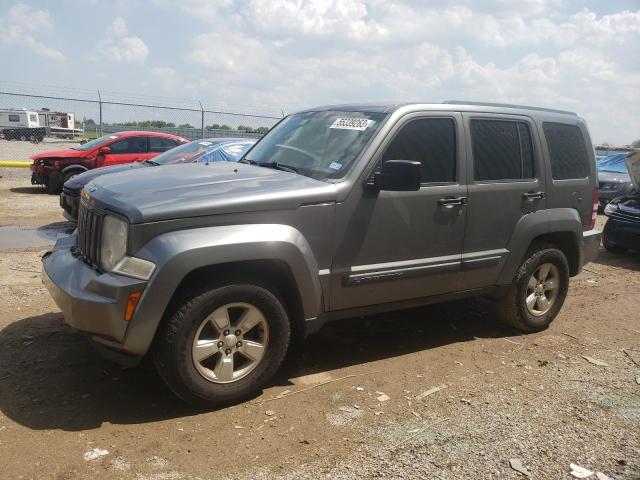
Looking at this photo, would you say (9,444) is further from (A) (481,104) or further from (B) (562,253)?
(B) (562,253)

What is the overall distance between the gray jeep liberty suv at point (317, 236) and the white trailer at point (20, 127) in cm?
1908

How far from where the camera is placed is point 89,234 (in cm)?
353

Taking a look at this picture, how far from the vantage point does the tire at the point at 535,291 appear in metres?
4.99

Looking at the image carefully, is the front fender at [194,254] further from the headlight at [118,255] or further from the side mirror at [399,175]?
the side mirror at [399,175]

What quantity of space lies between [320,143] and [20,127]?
21.8m

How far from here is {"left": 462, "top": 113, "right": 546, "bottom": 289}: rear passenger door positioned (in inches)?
177

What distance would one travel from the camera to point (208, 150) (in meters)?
9.14

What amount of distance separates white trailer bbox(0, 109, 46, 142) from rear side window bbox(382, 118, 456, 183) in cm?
1936

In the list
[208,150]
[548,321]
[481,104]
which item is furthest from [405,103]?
[208,150]

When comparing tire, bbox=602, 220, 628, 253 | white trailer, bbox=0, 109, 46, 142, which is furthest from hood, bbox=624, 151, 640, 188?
white trailer, bbox=0, 109, 46, 142

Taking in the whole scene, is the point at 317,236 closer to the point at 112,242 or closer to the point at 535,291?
the point at 112,242

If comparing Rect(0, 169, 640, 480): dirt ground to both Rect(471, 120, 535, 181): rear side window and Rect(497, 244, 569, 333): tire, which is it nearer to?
Rect(497, 244, 569, 333): tire

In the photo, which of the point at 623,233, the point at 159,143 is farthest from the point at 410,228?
the point at 159,143

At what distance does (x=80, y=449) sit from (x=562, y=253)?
14.1 ft
